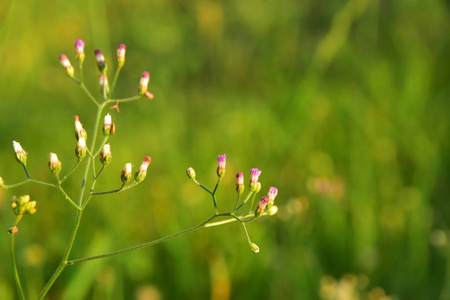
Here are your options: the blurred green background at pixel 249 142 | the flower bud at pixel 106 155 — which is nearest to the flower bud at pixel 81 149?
the flower bud at pixel 106 155

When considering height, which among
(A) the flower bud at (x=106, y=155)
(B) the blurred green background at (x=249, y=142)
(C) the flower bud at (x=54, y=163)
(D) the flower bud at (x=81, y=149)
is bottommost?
(B) the blurred green background at (x=249, y=142)

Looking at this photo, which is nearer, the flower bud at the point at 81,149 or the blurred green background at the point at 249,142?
the flower bud at the point at 81,149

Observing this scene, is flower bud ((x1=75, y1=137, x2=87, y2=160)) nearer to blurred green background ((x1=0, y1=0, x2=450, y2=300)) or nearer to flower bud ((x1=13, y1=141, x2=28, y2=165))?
flower bud ((x1=13, y1=141, x2=28, y2=165))

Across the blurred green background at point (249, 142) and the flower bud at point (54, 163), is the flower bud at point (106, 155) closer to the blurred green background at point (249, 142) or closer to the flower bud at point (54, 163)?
the flower bud at point (54, 163)

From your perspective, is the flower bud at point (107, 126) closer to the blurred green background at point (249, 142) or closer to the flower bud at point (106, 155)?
the flower bud at point (106, 155)

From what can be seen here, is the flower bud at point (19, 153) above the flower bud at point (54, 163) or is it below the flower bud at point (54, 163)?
above

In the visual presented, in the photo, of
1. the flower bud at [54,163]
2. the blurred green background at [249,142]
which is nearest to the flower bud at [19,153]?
the flower bud at [54,163]

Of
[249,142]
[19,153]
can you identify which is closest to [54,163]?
[19,153]

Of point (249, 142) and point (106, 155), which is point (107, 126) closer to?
point (106, 155)

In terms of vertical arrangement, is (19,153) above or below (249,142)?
above
